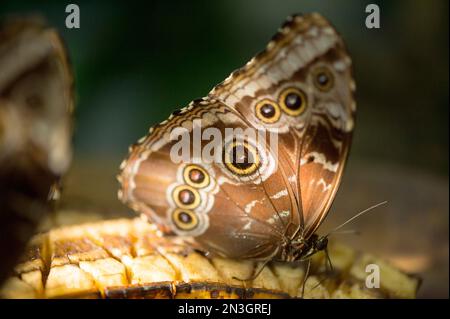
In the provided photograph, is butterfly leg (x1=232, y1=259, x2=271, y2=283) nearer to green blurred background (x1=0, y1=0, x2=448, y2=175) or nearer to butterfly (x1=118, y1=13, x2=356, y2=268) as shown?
butterfly (x1=118, y1=13, x2=356, y2=268)

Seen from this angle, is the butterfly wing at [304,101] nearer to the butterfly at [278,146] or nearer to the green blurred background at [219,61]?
the butterfly at [278,146]

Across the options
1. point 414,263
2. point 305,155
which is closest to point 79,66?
point 305,155

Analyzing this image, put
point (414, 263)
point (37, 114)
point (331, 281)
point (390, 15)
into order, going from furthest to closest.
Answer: point (390, 15) → point (414, 263) → point (331, 281) → point (37, 114)

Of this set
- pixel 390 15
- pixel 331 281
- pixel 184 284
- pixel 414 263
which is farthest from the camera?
pixel 390 15

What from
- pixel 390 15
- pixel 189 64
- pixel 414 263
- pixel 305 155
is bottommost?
pixel 414 263

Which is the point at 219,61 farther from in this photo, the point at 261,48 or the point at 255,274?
the point at 255,274

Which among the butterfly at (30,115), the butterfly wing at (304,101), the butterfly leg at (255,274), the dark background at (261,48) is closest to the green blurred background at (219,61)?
the dark background at (261,48)

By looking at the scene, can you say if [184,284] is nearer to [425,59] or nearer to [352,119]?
[352,119]
